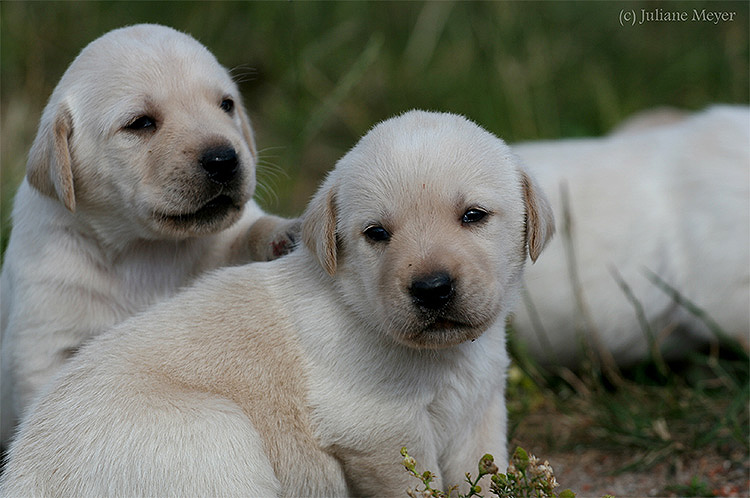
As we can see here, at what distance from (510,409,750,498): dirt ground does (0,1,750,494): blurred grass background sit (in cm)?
325

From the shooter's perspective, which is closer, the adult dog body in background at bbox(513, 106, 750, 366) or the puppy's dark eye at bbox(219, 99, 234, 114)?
the puppy's dark eye at bbox(219, 99, 234, 114)

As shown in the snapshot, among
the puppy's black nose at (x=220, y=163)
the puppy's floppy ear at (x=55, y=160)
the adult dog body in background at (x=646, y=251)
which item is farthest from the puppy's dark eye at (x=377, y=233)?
the adult dog body in background at (x=646, y=251)

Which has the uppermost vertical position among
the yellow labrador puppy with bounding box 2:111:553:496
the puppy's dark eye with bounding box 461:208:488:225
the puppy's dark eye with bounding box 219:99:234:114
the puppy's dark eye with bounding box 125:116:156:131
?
the puppy's dark eye with bounding box 125:116:156:131

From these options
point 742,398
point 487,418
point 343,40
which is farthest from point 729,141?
point 343,40

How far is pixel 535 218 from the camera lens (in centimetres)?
373

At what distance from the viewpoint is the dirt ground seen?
461 centimetres

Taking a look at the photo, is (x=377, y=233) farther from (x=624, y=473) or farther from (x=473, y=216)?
(x=624, y=473)

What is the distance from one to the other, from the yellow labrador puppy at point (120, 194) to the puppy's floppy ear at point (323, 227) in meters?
0.50

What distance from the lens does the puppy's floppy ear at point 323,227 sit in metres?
3.62

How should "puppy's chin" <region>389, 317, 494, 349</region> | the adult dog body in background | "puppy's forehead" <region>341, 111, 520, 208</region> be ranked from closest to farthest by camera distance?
"puppy's chin" <region>389, 317, 494, 349</region>, "puppy's forehead" <region>341, 111, 520, 208</region>, the adult dog body in background

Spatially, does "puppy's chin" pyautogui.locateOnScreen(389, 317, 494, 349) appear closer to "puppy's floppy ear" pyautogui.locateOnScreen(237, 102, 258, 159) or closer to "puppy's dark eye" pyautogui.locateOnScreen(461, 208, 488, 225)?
"puppy's dark eye" pyautogui.locateOnScreen(461, 208, 488, 225)

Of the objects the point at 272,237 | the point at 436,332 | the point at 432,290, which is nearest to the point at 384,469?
the point at 436,332

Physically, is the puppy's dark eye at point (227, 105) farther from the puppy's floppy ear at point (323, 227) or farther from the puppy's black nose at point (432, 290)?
the puppy's black nose at point (432, 290)

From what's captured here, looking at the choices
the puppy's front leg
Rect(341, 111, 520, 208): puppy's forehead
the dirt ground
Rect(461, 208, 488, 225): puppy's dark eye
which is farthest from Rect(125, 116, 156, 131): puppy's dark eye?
the dirt ground
